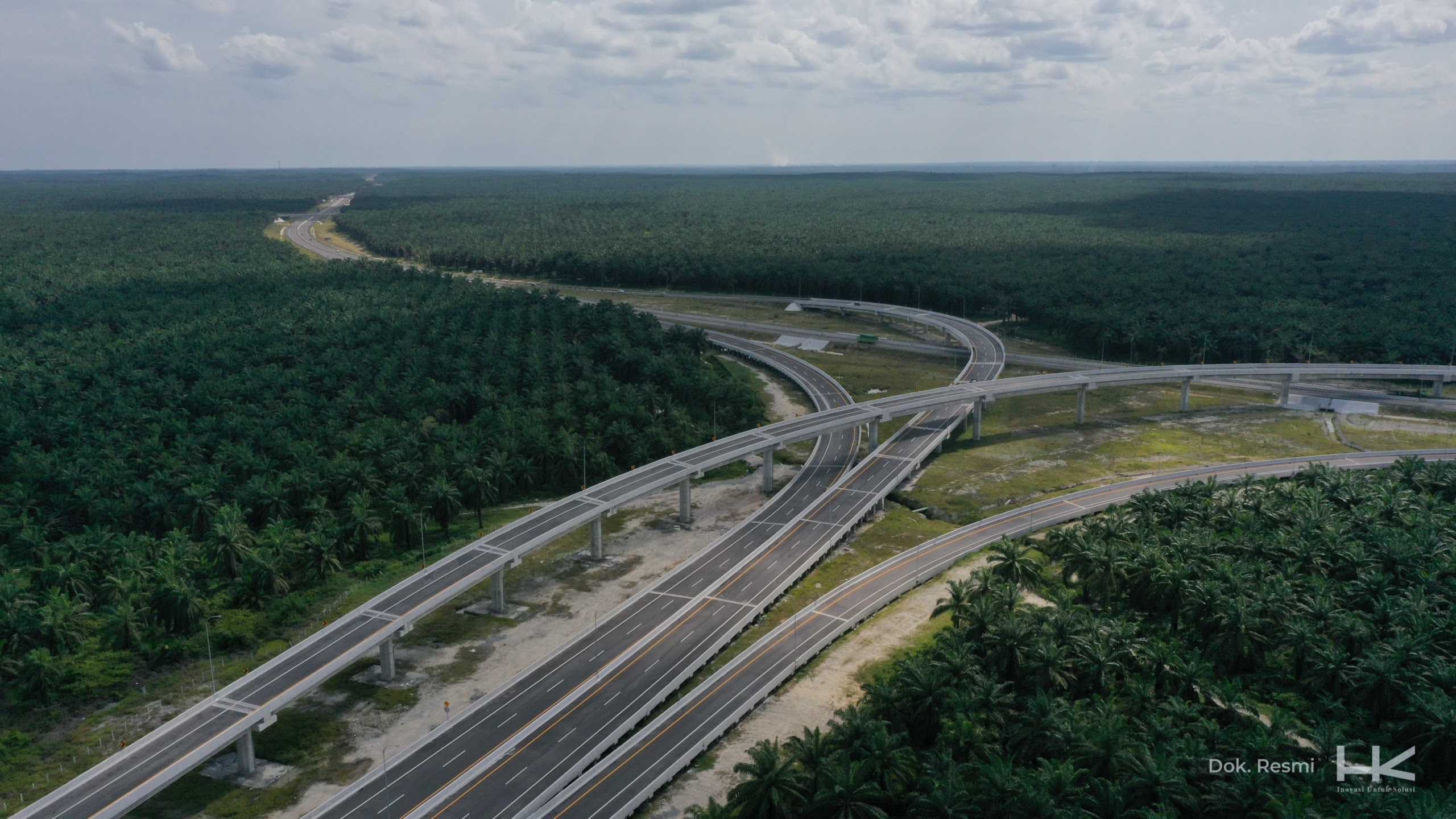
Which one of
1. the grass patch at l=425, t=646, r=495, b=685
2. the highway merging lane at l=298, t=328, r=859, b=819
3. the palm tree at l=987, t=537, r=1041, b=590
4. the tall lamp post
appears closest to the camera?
the tall lamp post

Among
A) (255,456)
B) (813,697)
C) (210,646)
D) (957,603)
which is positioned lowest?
(813,697)

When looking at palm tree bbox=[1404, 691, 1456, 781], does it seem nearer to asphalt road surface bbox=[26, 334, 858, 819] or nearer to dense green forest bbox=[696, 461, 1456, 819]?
dense green forest bbox=[696, 461, 1456, 819]

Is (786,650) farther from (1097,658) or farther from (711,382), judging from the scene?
(711,382)

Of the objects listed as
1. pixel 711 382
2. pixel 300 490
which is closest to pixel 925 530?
pixel 711 382

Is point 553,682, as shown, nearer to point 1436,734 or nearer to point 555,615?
point 555,615

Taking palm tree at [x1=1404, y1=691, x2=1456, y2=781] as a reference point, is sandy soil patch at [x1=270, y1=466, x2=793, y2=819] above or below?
below

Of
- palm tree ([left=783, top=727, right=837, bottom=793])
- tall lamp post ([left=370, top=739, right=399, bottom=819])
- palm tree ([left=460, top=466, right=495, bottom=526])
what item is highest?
palm tree ([left=460, top=466, right=495, bottom=526])

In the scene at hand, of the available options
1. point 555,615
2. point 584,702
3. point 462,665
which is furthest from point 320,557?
point 584,702

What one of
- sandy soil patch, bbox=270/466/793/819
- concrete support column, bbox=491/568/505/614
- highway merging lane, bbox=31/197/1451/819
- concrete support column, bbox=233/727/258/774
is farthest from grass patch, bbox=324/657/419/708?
concrete support column, bbox=491/568/505/614
